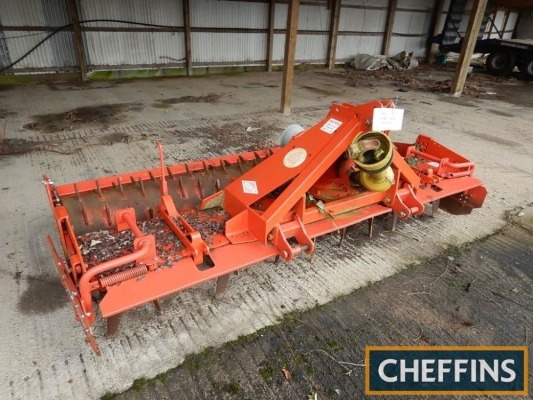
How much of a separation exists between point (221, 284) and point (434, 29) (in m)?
16.1

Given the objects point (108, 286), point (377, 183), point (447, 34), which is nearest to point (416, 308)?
point (377, 183)

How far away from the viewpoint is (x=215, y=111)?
6504mm

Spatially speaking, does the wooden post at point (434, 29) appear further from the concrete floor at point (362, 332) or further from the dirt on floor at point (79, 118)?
the concrete floor at point (362, 332)

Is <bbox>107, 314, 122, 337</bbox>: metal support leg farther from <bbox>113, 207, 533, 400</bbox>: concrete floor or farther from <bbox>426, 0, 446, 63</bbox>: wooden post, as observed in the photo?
<bbox>426, 0, 446, 63</bbox>: wooden post

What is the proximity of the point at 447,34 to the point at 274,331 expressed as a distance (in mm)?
15089

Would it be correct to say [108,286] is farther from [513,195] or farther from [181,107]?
[181,107]

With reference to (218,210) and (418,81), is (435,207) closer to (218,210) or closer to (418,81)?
(218,210)

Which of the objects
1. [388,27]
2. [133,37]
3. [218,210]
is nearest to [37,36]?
[133,37]

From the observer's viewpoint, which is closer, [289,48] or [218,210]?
[218,210]

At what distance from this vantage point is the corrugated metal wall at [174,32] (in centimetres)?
784

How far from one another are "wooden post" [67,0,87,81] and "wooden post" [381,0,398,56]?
10311mm

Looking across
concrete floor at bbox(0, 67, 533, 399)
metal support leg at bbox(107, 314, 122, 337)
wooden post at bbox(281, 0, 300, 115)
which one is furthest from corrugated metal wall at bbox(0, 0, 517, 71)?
metal support leg at bbox(107, 314, 122, 337)

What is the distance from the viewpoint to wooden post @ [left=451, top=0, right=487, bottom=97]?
760 centimetres

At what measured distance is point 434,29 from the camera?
14.7 metres
